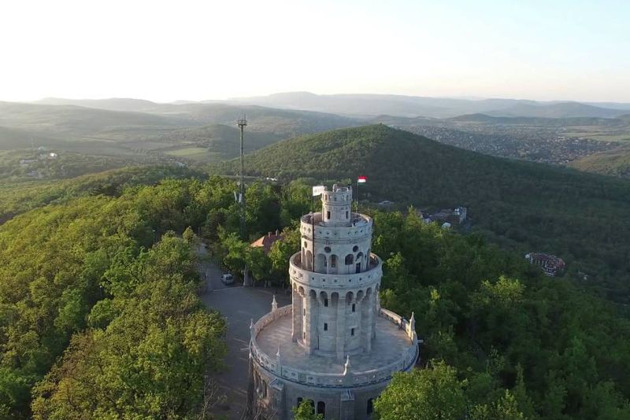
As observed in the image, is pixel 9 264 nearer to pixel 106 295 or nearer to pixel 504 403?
pixel 106 295

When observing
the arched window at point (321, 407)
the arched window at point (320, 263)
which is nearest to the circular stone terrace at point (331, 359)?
the arched window at point (321, 407)

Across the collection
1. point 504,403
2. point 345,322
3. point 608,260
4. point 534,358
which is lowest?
point 608,260

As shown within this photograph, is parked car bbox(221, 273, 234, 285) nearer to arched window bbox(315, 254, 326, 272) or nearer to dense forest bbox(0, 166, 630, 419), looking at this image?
dense forest bbox(0, 166, 630, 419)

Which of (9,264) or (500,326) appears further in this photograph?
(9,264)

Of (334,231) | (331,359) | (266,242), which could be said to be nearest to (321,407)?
(331,359)

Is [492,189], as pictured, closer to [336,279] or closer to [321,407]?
[336,279]

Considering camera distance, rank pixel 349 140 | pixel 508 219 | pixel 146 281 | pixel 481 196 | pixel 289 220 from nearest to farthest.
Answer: pixel 146 281 < pixel 289 220 < pixel 508 219 < pixel 481 196 < pixel 349 140

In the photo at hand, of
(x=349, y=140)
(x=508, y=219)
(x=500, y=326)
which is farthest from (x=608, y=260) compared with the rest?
(x=349, y=140)
